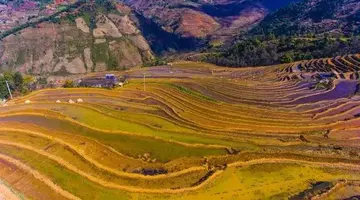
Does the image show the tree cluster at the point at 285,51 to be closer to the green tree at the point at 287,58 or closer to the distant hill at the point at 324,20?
the green tree at the point at 287,58

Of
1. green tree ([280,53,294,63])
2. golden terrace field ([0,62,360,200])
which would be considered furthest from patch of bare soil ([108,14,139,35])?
golden terrace field ([0,62,360,200])

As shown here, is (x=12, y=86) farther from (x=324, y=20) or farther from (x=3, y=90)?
(x=324, y=20)

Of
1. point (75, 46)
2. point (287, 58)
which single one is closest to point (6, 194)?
point (287, 58)

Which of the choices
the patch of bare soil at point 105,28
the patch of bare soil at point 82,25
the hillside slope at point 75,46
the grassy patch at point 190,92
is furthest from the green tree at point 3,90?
the patch of bare soil at point 82,25

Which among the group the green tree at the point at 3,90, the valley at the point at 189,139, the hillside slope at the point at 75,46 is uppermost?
the hillside slope at the point at 75,46

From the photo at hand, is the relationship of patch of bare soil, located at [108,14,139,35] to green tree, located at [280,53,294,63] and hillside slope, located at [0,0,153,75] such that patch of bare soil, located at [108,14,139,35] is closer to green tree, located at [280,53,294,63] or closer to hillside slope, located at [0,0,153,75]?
hillside slope, located at [0,0,153,75]

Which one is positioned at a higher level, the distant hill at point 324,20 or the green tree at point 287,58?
the distant hill at point 324,20
